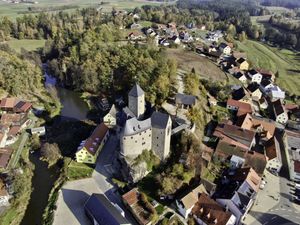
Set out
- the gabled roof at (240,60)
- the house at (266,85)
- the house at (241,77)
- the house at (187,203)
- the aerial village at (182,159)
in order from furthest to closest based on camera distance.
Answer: the gabled roof at (240,60) → the house at (241,77) → the house at (266,85) → the aerial village at (182,159) → the house at (187,203)

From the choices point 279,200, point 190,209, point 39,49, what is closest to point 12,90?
point 39,49

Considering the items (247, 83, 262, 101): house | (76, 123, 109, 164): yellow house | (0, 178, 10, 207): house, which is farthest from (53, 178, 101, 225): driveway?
(247, 83, 262, 101): house

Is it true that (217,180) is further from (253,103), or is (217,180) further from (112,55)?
(112,55)

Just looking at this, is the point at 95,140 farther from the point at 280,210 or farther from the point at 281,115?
the point at 281,115

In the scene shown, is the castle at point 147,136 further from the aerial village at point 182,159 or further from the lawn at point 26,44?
the lawn at point 26,44

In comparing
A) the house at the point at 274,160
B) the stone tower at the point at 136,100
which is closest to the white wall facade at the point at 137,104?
the stone tower at the point at 136,100

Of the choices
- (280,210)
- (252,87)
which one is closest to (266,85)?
(252,87)

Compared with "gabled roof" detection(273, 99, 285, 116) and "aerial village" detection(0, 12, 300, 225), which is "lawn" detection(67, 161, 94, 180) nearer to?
"aerial village" detection(0, 12, 300, 225)

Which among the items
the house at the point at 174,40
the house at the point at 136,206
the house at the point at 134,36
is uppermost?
the house at the point at 134,36
